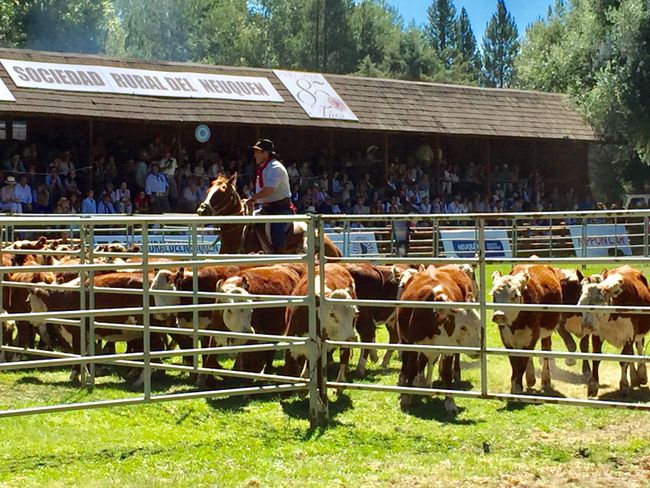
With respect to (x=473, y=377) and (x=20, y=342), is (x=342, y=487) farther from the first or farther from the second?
(x=20, y=342)

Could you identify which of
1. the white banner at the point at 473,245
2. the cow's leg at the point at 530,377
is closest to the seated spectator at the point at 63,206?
the white banner at the point at 473,245

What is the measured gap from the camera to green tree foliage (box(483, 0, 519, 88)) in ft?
356

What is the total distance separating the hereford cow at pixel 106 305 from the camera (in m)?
11.2

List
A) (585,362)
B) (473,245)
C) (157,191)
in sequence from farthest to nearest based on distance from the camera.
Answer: (157,191) → (473,245) → (585,362)

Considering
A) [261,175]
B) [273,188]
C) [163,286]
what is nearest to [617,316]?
[163,286]

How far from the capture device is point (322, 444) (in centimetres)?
809

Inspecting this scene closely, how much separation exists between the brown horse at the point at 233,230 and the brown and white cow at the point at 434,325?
3832 millimetres

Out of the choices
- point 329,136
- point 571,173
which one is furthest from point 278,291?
point 571,173

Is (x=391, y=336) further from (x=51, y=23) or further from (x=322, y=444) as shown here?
(x=51, y=23)

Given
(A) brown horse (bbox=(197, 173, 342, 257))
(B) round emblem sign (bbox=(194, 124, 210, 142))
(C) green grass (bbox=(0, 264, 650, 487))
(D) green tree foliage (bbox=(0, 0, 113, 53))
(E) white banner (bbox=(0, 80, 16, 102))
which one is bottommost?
(C) green grass (bbox=(0, 264, 650, 487))

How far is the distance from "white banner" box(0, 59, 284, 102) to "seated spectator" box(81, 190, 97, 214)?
3.39m

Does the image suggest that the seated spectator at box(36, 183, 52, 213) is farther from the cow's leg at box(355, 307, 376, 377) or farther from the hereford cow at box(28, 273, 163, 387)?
the cow's leg at box(355, 307, 376, 377)

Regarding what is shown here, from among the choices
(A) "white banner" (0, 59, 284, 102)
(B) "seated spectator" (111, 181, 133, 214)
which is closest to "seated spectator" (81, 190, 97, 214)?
(B) "seated spectator" (111, 181, 133, 214)

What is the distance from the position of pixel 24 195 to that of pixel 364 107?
12.1 meters
